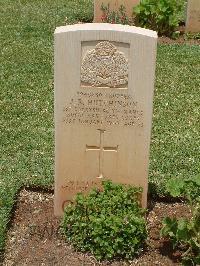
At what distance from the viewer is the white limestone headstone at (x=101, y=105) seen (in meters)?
4.00

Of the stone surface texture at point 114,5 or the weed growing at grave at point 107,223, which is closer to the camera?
the weed growing at grave at point 107,223

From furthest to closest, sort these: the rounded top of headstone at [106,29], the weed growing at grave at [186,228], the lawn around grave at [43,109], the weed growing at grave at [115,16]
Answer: the weed growing at grave at [115,16] → the lawn around grave at [43,109] → the weed growing at grave at [186,228] → the rounded top of headstone at [106,29]

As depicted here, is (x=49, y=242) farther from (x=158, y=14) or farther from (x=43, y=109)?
(x=158, y=14)

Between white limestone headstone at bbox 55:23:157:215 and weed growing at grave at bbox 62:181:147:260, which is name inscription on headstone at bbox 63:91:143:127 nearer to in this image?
white limestone headstone at bbox 55:23:157:215

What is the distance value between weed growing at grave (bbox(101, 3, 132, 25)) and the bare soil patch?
4.92 m

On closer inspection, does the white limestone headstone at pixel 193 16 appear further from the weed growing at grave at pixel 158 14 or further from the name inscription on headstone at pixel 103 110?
the name inscription on headstone at pixel 103 110

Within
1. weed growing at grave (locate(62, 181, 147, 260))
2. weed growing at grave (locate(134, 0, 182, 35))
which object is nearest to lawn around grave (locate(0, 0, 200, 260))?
weed growing at grave (locate(62, 181, 147, 260))

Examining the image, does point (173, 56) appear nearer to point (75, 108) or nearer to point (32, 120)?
point (32, 120)

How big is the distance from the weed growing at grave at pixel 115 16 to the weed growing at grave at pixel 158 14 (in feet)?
0.67

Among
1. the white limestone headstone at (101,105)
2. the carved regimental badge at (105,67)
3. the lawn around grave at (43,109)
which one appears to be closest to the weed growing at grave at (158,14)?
the lawn around grave at (43,109)

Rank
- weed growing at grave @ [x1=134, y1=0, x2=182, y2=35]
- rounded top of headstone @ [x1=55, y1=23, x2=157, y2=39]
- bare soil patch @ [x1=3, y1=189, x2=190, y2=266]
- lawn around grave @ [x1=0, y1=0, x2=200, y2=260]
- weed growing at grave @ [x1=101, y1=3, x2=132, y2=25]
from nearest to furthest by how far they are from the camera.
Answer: rounded top of headstone @ [x1=55, y1=23, x2=157, y2=39] → bare soil patch @ [x1=3, y1=189, x2=190, y2=266] → lawn around grave @ [x1=0, y1=0, x2=200, y2=260] → weed growing at grave @ [x1=134, y1=0, x2=182, y2=35] → weed growing at grave @ [x1=101, y1=3, x2=132, y2=25]

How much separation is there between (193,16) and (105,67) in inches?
220

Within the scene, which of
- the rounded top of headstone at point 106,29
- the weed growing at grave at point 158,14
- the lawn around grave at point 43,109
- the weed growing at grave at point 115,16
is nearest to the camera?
the rounded top of headstone at point 106,29

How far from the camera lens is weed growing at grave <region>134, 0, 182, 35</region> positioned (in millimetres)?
9109
